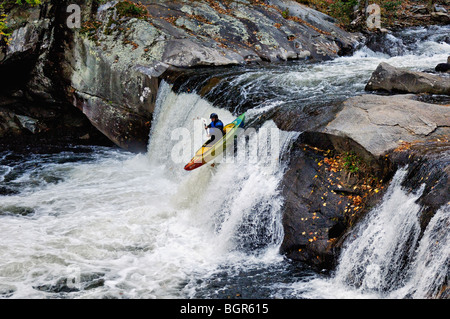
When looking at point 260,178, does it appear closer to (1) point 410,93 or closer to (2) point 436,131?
(2) point 436,131

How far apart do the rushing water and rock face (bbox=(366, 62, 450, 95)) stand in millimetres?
476

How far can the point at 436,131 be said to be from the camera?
22.5 feet

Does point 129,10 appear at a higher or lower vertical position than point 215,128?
higher

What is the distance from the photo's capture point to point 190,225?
28.1ft

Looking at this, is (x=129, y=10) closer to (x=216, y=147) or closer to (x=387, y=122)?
(x=216, y=147)

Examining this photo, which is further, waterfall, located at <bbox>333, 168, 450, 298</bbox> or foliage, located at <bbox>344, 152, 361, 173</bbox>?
foliage, located at <bbox>344, 152, 361, 173</bbox>

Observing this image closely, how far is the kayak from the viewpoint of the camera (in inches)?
350

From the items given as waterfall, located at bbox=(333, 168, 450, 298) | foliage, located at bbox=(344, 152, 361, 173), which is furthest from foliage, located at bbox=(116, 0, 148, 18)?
waterfall, located at bbox=(333, 168, 450, 298)

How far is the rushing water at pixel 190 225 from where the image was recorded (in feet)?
19.7

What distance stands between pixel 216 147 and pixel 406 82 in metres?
4.56

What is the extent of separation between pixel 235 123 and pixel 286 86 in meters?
2.50
